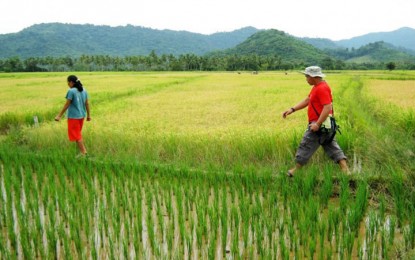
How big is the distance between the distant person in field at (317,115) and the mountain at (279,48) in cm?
9186

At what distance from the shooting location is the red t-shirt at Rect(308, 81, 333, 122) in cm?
455

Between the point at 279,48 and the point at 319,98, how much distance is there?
357 feet

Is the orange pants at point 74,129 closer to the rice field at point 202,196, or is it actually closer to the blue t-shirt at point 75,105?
the blue t-shirt at point 75,105

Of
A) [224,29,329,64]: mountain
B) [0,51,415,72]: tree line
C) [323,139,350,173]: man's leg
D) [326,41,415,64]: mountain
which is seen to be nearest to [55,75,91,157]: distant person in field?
[323,139,350,173]: man's leg

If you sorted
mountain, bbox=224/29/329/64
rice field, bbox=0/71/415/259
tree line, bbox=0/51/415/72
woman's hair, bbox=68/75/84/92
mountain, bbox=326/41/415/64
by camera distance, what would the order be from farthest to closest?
mountain, bbox=326/41/415/64 < mountain, bbox=224/29/329/64 < tree line, bbox=0/51/415/72 < woman's hair, bbox=68/75/84/92 < rice field, bbox=0/71/415/259

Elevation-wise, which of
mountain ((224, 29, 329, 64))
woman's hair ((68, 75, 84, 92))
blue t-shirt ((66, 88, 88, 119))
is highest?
mountain ((224, 29, 329, 64))

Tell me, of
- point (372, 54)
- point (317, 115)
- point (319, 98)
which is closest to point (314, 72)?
point (319, 98)

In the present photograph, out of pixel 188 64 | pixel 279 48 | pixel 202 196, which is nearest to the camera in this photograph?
pixel 202 196

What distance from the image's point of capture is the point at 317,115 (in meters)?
4.73

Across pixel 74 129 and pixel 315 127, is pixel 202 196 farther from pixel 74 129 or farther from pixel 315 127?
pixel 74 129

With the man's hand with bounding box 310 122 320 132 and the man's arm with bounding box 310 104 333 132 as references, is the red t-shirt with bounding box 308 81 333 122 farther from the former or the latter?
the man's hand with bounding box 310 122 320 132

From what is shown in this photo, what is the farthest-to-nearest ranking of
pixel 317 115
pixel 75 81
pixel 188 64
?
pixel 188 64 → pixel 75 81 → pixel 317 115

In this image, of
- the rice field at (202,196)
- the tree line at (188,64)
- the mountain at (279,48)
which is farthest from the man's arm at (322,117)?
the mountain at (279,48)

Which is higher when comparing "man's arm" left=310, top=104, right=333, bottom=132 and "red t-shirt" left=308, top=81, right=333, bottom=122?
"red t-shirt" left=308, top=81, right=333, bottom=122
